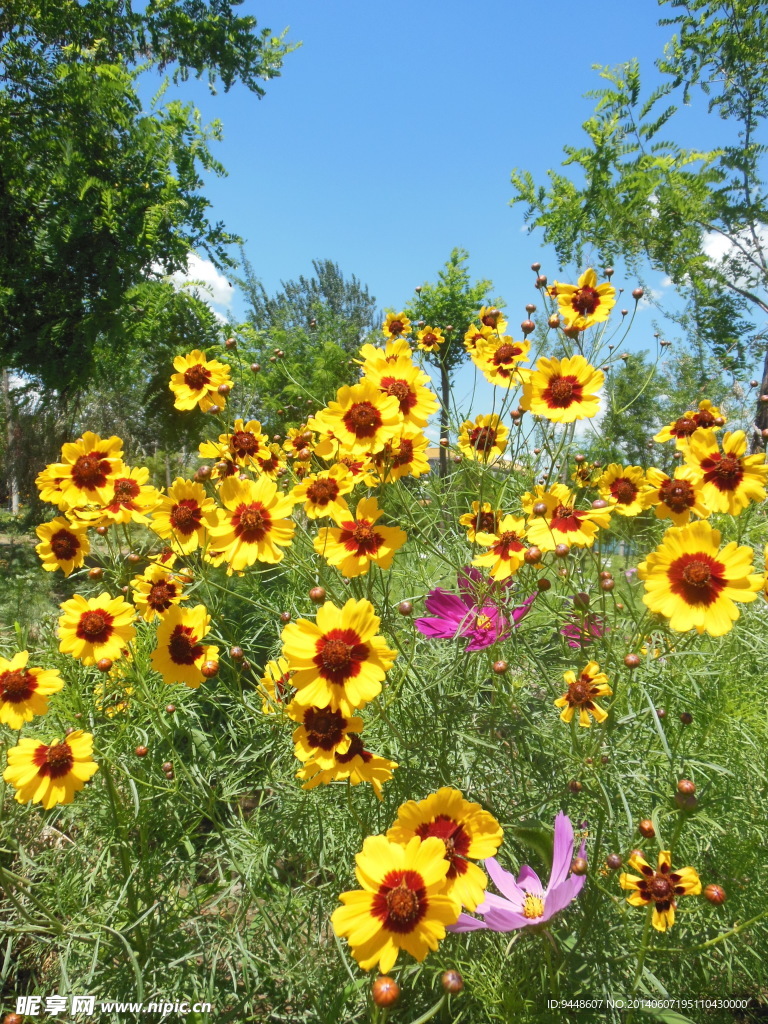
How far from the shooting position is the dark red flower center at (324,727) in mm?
995

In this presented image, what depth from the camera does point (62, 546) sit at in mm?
1793

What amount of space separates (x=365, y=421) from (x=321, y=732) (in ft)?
2.25

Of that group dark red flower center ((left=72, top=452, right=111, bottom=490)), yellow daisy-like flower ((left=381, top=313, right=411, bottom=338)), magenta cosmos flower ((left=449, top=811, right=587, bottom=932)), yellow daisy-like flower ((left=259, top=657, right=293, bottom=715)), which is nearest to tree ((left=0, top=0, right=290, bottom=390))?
yellow daisy-like flower ((left=381, top=313, right=411, bottom=338))

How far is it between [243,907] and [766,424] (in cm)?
409

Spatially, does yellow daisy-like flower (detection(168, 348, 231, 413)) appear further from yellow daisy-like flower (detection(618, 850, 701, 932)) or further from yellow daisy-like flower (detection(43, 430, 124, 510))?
yellow daisy-like flower (detection(618, 850, 701, 932))

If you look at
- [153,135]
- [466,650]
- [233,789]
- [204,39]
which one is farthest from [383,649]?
[204,39]

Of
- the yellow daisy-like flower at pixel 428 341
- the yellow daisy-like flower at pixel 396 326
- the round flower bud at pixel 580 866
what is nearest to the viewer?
the round flower bud at pixel 580 866

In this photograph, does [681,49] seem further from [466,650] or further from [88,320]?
[466,650]

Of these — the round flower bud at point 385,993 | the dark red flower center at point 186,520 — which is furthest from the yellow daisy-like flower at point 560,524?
the dark red flower center at point 186,520

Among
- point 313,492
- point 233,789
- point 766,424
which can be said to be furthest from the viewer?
point 766,424

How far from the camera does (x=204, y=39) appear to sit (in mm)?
5395

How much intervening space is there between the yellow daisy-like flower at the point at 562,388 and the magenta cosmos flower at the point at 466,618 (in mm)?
413

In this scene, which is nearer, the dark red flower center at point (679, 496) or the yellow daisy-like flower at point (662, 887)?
the yellow daisy-like flower at point (662, 887)

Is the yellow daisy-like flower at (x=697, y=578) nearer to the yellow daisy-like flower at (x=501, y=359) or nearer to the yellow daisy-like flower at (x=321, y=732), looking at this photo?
the yellow daisy-like flower at (x=321, y=732)
